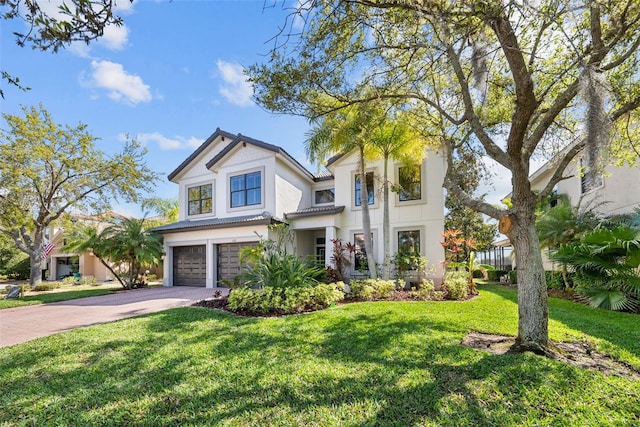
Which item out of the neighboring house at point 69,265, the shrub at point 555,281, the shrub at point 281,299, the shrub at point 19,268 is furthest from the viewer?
the shrub at point 19,268

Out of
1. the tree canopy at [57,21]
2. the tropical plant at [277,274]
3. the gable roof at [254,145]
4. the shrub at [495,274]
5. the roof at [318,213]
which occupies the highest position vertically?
the gable roof at [254,145]

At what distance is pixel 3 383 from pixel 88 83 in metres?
10.7

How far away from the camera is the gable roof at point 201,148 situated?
17.8 m

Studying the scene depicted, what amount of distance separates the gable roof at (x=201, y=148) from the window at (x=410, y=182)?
9.77 meters

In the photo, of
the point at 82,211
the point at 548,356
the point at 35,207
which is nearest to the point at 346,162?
the point at 548,356

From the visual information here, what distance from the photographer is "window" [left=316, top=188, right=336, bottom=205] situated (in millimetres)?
18766

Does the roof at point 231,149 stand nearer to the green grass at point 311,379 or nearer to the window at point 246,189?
the window at point 246,189

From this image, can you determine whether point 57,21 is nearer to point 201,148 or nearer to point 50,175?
point 201,148

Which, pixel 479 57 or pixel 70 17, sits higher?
pixel 479 57

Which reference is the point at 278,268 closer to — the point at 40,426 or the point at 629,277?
the point at 40,426

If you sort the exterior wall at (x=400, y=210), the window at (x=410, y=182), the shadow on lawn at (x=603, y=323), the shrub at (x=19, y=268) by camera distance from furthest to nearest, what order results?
the shrub at (x=19, y=268) < the window at (x=410, y=182) < the exterior wall at (x=400, y=210) < the shadow on lawn at (x=603, y=323)

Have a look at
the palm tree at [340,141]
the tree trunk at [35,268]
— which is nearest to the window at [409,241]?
the palm tree at [340,141]

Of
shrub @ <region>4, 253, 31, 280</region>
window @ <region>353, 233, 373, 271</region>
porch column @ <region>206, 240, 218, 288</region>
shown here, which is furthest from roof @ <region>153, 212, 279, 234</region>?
shrub @ <region>4, 253, 31, 280</region>

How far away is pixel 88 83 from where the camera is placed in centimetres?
1120
